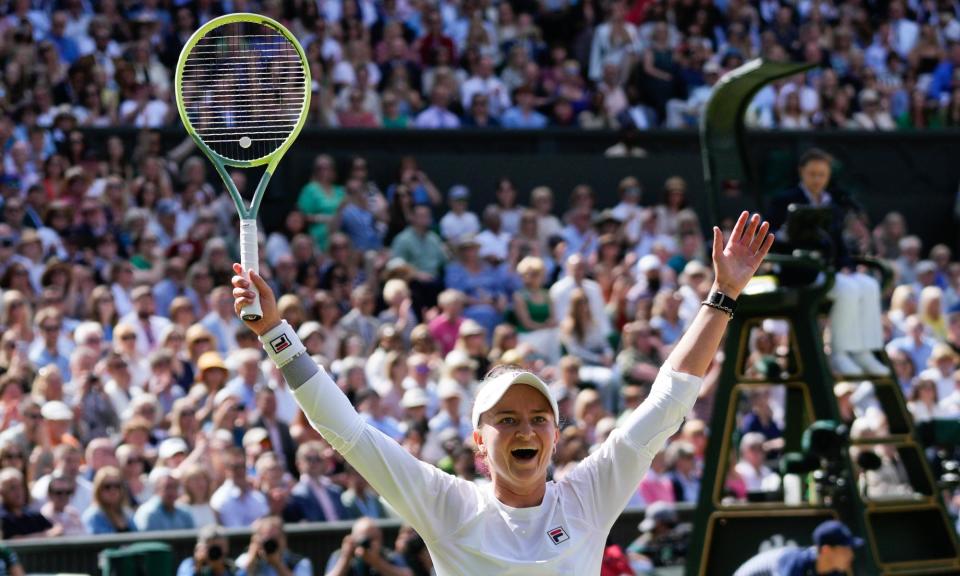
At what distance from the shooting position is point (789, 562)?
8.43 m

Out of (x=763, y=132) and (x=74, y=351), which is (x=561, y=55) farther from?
(x=74, y=351)

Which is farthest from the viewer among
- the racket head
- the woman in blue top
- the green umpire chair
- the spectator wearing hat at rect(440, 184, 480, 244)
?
the spectator wearing hat at rect(440, 184, 480, 244)

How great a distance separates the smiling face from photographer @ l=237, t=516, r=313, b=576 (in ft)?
17.8

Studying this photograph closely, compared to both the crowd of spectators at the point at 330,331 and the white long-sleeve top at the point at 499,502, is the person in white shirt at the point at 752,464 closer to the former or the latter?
the crowd of spectators at the point at 330,331

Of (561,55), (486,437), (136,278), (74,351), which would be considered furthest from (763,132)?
(486,437)

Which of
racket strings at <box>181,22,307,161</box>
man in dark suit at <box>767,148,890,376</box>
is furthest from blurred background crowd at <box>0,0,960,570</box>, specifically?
racket strings at <box>181,22,307,161</box>

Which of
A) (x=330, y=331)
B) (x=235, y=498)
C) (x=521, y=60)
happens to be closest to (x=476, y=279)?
(x=330, y=331)

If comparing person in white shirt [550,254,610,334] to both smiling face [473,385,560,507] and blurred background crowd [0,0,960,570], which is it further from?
smiling face [473,385,560,507]

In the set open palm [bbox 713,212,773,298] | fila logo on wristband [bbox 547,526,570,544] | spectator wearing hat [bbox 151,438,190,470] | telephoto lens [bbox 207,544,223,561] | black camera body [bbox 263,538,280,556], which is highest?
open palm [bbox 713,212,773,298]

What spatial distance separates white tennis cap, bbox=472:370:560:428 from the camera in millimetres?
3875

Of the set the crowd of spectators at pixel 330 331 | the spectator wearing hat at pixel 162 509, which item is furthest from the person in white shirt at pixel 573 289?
the spectator wearing hat at pixel 162 509

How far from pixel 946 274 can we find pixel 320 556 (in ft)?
27.4

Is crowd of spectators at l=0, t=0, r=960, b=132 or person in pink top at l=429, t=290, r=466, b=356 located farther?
A: crowd of spectators at l=0, t=0, r=960, b=132

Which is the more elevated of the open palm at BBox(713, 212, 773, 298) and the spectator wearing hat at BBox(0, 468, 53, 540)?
the open palm at BBox(713, 212, 773, 298)
